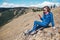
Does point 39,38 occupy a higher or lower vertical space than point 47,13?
lower

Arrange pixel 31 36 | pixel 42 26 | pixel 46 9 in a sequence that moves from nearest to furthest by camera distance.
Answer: pixel 46 9 → pixel 42 26 → pixel 31 36

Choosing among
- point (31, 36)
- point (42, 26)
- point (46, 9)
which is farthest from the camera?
point (31, 36)

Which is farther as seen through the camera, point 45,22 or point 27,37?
point 27,37

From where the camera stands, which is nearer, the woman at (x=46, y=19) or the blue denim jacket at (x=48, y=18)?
the woman at (x=46, y=19)

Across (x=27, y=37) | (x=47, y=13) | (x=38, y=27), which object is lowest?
(x=27, y=37)

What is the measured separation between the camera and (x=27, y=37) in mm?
18578

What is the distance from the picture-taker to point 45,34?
1717cm

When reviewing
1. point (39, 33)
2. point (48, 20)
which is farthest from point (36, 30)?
point (48, 20)

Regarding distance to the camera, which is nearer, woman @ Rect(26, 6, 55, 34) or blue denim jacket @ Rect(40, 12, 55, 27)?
woman @ Rect(26, 6, 55, 34)

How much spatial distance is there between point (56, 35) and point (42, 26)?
1.29 meters

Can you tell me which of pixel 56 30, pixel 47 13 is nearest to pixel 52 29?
pixel 56 30

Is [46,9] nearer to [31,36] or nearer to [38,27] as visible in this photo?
[38,27]

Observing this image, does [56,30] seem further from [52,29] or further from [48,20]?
[48,20]

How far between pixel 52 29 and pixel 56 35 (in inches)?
25.7
